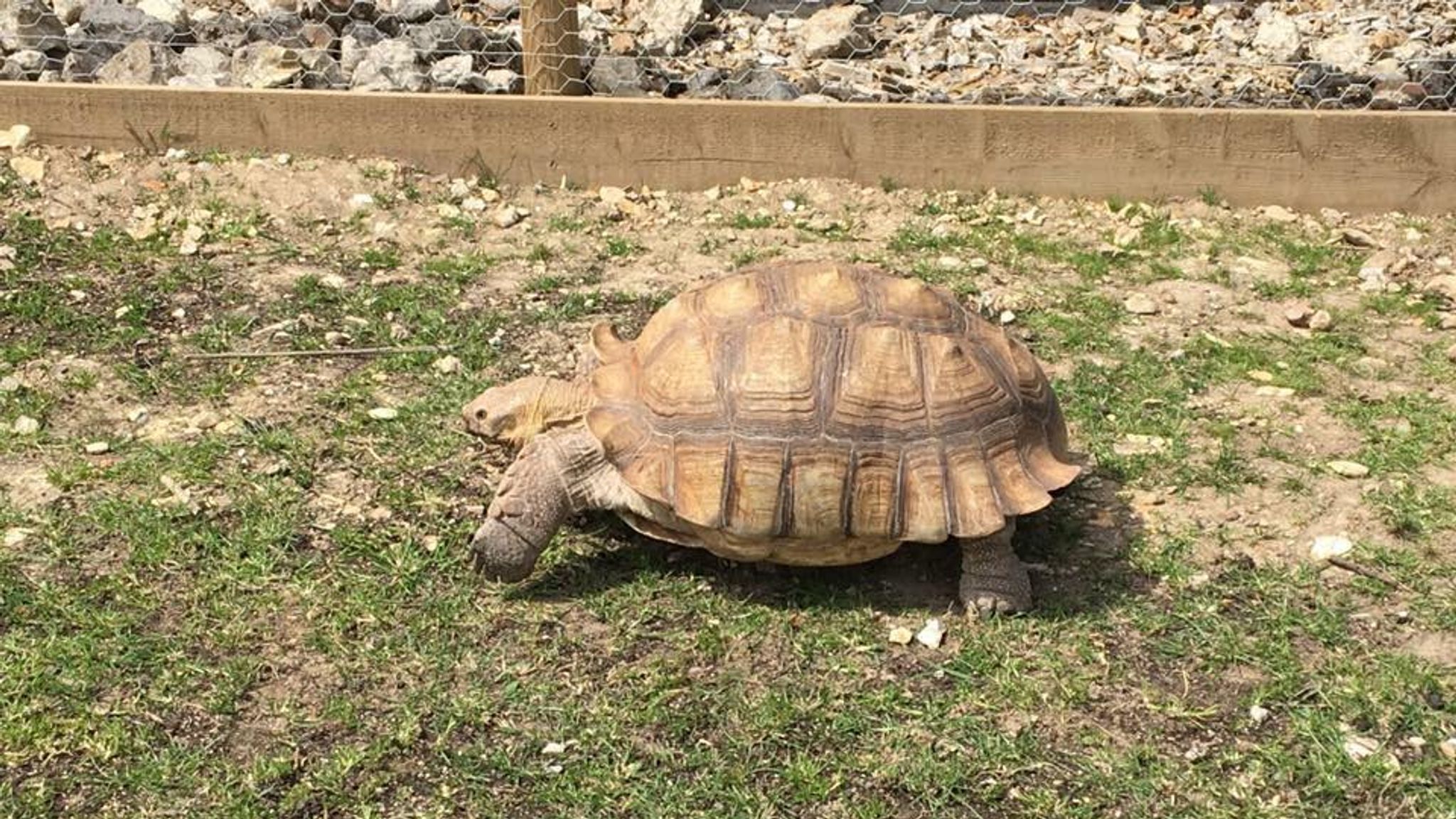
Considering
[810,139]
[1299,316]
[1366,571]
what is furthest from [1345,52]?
[1366,571]

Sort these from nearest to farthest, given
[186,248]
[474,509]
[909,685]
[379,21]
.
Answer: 1. [909,685]
2. [474,509]
3. [186,248]
4. [379,21]

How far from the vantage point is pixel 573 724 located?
3.24 m

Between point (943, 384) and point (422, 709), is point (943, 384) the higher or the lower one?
the higher one

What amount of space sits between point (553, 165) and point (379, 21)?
1.33m

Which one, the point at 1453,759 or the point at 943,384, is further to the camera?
the point at 943,384

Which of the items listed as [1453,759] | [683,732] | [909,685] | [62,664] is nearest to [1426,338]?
[1453,759]

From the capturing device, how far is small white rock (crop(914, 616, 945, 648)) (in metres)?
3.53

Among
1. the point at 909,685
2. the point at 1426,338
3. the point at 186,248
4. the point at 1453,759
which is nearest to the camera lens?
the point at 1453,759

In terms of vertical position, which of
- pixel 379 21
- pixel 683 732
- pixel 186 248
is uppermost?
pixel 379 21

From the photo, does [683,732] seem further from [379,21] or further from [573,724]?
[379,21]

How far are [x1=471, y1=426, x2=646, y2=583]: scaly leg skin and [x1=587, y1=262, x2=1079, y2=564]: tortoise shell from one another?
0.08m

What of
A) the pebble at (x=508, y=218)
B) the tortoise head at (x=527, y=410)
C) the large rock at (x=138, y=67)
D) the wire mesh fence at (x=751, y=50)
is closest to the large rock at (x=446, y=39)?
the wire mesh fence at (x=751, y=50)

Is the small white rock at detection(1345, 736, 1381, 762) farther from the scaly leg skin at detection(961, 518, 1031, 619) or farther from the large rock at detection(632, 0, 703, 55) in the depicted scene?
the large rock at detection(632, 0, 703, 55)

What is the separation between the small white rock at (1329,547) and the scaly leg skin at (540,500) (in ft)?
6.13
